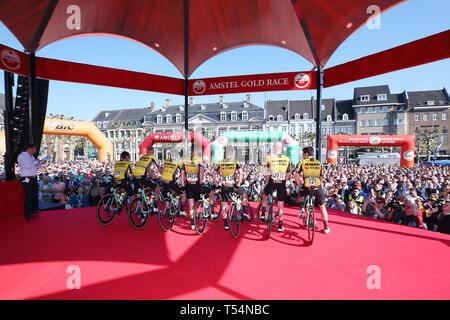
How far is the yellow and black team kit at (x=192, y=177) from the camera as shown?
617cm

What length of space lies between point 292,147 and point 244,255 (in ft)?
69.3

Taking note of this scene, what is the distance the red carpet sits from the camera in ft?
10.8

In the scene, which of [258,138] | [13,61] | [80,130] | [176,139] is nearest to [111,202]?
[13,61]

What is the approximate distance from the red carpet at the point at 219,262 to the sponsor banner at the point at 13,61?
413cm

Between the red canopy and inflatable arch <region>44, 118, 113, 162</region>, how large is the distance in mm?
16478

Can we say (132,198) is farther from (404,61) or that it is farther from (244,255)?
(404,61)

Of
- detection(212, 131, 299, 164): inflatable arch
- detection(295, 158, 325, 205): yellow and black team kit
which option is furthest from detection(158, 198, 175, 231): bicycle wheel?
detection(212, 131, 299, 164): inflatable arch

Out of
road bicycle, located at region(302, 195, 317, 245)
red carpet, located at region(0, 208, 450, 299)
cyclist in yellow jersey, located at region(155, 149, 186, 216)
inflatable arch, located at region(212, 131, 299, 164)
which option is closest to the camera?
red carpet, located at region(0, 208, 450, 299)

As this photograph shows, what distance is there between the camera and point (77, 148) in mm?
81625

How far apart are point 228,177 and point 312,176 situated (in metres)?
1.94

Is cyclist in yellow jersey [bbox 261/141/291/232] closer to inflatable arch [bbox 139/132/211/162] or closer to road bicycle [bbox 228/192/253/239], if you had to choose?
road bicycle [bbox 228/192/253/239]

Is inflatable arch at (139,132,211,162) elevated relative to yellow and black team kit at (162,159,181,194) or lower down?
elevated

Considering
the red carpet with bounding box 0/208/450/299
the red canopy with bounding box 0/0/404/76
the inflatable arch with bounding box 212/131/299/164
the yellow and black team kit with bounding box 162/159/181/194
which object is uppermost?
the red canopy with bounding box 0/0/404/76

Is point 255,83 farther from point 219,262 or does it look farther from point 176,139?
point 176,139
